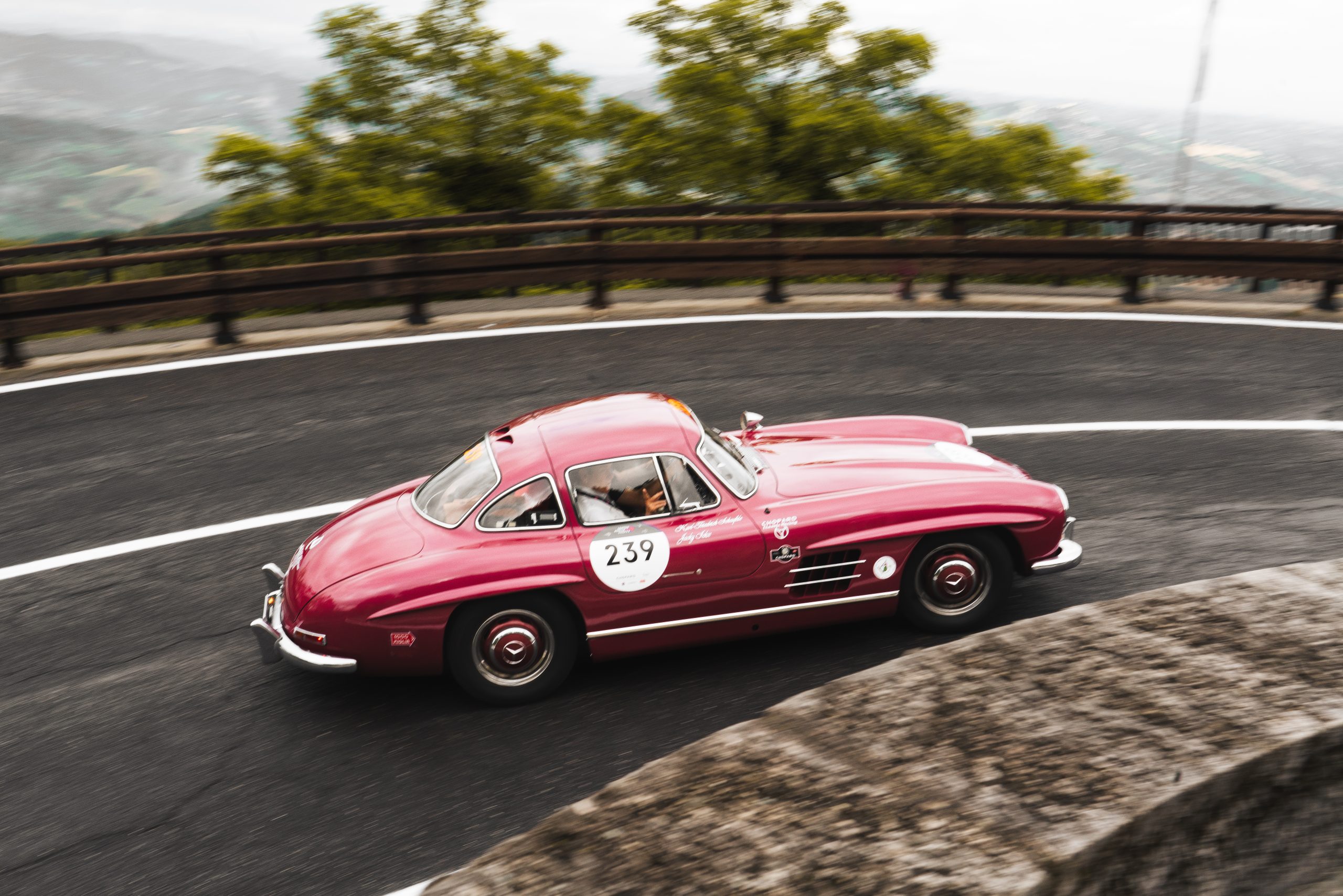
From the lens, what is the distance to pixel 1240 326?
11883 millimetres

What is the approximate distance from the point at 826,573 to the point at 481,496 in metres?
1.88

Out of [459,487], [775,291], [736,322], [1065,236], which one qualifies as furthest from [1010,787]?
[1065,236]

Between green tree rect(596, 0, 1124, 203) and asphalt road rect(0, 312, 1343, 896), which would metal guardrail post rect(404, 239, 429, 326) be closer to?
asphalt road rect(0, 312, 1343, 896)

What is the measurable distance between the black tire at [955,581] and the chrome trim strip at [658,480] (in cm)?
116

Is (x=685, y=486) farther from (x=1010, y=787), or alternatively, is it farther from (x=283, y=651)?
(x=1010, y=787)

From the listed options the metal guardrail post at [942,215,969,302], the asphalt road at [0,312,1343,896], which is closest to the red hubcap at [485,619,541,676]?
the asphalt road at [0,312,1343,896]

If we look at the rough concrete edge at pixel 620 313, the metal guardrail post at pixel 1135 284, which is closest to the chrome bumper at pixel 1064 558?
the rough concrete edge at pixel 620 313

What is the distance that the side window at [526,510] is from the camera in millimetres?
5574

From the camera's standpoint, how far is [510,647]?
214 inches

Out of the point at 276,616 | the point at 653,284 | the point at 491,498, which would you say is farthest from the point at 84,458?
the point at 653,284

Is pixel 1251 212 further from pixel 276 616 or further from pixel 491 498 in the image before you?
pixel 276 616

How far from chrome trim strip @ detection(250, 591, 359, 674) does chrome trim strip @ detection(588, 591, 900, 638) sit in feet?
4.13

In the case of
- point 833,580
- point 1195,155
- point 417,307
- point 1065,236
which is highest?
point 1195,155

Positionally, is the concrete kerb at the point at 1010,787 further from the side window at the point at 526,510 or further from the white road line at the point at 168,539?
the white road line at the point at 168,539
